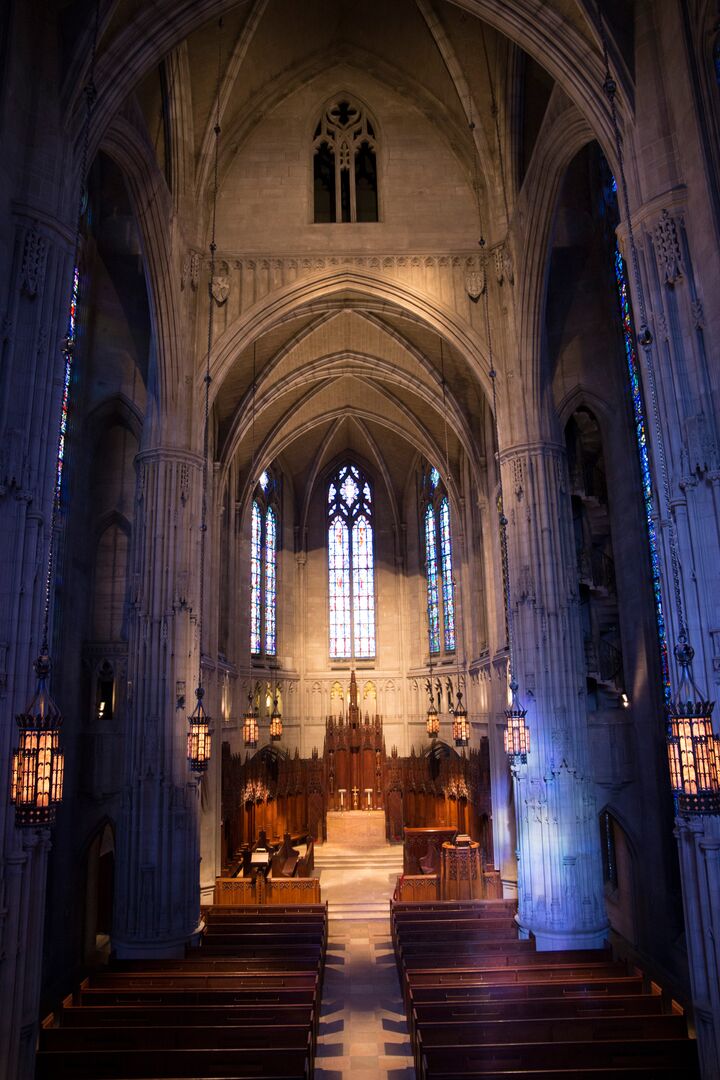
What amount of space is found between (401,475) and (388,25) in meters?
19.3

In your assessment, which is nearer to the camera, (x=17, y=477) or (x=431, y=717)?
(x=17, y=477)

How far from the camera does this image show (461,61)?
19766 mm

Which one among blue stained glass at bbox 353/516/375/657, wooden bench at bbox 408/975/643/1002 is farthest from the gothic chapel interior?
blue stained glass at bbox 353/516/375/657

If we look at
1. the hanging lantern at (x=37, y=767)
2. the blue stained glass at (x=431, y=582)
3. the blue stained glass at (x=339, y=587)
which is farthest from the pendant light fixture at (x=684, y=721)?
the blue stained glass at (x=339, y=587)

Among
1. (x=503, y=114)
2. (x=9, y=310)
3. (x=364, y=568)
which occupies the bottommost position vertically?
(x=9, y=310)

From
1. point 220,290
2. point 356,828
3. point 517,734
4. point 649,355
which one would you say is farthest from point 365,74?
point 356,828

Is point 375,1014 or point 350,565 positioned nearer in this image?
point 375,1014

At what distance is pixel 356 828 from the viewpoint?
31.5 metres

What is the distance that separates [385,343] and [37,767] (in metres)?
21.0

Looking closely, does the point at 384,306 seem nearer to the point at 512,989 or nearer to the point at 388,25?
the point at 388,25

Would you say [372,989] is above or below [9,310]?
below

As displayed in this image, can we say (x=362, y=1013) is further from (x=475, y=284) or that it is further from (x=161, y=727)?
(x=475, y=284)

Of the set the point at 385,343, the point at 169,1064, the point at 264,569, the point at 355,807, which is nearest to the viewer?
the point at 169,1064

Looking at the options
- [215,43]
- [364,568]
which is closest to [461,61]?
[215,43]
